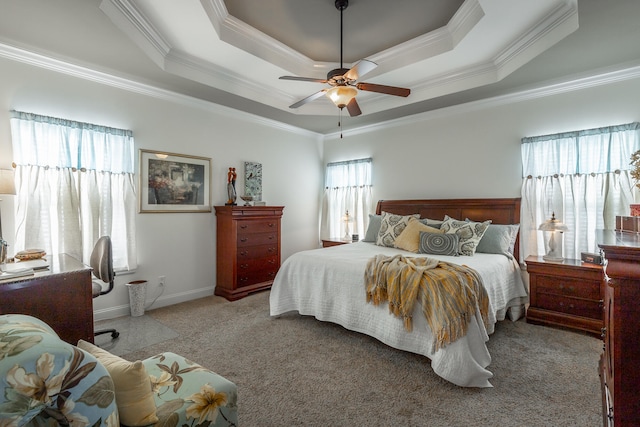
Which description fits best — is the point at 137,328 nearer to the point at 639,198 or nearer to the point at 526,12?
the point at 526,12

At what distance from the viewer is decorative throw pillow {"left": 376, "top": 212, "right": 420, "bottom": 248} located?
12.5 ft

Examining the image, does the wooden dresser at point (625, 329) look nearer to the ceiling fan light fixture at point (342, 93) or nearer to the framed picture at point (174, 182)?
the ceiling fan light fixture at point (342, 93)

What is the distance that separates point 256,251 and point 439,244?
2.46 m

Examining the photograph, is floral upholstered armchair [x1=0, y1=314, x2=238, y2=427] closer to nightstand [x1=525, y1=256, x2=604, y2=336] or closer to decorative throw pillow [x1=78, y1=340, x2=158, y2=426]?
decorative throw pillow [x1=78, y1=340, x2=158, y2=426]

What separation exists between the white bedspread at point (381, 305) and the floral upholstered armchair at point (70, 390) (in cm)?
164

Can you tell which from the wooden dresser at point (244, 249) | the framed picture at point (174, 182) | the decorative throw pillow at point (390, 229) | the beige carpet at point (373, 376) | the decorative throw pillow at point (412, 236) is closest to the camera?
the beige carpet at point (373, 376)

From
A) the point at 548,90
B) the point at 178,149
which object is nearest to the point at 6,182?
the point at 178,149

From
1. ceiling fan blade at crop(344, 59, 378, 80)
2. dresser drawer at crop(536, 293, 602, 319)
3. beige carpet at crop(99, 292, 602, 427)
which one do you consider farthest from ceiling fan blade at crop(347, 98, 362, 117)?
dresser drawer at crop(536, 293, 602, 319)

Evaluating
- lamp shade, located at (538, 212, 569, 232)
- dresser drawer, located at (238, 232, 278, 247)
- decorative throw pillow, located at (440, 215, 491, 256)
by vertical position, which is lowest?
dresser drawer, located at (238, 232, 278, 247)

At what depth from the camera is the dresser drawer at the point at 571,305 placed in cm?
283

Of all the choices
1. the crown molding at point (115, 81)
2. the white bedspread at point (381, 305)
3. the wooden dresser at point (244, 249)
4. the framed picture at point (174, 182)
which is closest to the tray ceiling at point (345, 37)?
the crown molding at point (115, 81)

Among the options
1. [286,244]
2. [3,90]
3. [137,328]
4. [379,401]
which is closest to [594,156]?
[379,401]

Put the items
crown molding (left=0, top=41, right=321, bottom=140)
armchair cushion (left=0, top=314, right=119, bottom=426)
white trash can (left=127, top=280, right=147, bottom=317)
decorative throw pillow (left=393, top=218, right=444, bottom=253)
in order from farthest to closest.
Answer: decorative throw pillow (left=393, top=218, right=444, bottom=253) < white trash can (left=127, top=280, right=147, bottom=317) < crown molding (left=0, top=41, right=321, bottom=140) < armchair cushion (left=0, top=314, right=119, bottom=426)

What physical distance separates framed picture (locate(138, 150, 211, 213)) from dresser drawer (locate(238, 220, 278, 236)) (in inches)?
22.3
